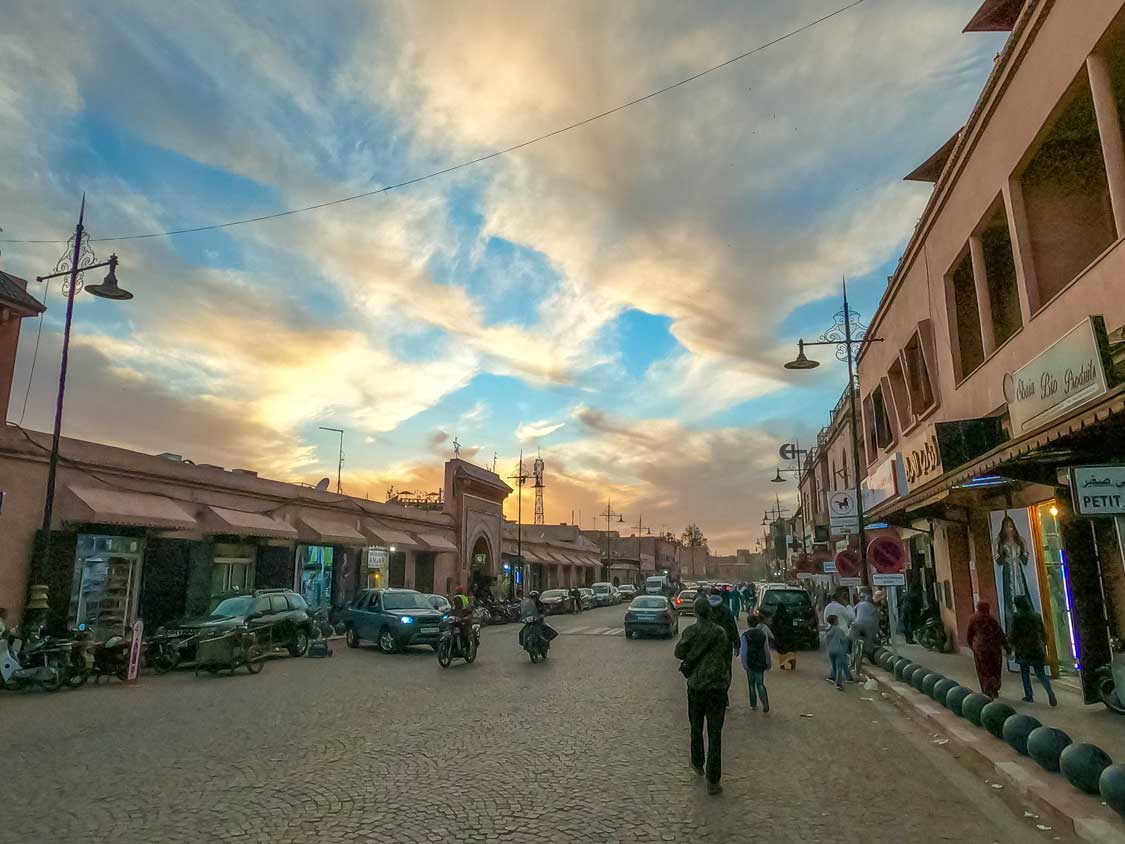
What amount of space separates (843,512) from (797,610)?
11.9 feet

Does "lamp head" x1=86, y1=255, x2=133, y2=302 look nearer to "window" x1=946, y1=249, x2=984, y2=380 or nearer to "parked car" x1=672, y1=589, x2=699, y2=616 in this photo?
"window" x1=946, y1=249, x2=984, y2=380

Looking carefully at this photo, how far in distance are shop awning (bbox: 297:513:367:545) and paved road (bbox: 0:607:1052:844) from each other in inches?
553

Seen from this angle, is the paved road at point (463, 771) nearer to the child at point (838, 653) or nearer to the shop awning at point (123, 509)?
the child at point (838, 653)

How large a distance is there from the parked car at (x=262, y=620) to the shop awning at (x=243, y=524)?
403 centimetres

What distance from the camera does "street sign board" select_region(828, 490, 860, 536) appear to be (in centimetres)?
2238

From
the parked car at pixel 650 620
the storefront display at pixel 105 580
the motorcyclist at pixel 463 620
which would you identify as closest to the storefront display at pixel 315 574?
the storefront display at pixel 105 580

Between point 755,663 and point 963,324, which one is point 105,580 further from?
point 963,324

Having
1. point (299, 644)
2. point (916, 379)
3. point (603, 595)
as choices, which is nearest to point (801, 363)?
point (916, 379)

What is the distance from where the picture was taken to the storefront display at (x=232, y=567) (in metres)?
23.1

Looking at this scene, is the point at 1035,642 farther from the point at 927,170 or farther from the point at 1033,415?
the point at 927,170

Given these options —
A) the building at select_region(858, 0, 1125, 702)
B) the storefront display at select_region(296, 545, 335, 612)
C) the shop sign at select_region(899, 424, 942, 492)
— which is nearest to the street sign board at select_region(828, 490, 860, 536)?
the shop sign at select_region(899, 424, 942, 492)

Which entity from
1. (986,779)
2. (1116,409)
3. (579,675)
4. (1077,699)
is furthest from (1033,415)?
(579,675)

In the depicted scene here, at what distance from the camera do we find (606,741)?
8.57 m

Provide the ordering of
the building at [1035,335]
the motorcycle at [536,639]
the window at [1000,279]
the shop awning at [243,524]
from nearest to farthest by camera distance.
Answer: the building at [1035,335] < the window at [1000,279] < the motorcycle at [536,639] < the shop awning at [243,524]
